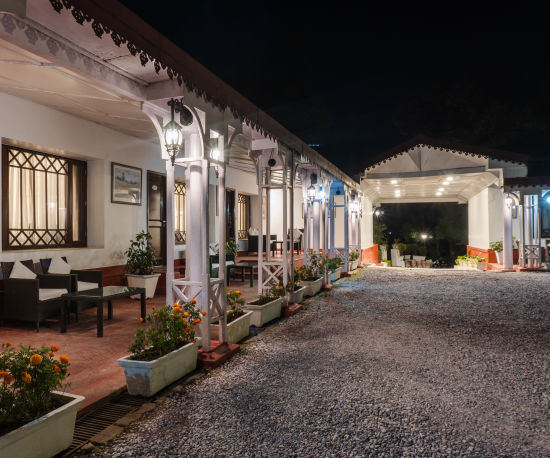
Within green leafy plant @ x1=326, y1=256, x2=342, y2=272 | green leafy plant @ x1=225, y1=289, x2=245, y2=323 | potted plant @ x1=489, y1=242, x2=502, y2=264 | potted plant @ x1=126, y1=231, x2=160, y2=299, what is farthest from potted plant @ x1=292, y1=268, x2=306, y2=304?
potted plant @ x1=489, y1=242, x2=502, y2=264

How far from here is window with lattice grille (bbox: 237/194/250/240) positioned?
1380 centimetres

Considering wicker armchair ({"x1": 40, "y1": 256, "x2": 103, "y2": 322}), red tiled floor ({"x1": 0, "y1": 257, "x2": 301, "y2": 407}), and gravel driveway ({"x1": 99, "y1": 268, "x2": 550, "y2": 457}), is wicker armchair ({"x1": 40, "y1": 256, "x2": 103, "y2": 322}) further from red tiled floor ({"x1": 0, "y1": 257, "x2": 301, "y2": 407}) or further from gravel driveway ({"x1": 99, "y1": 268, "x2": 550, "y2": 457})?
gravel driveway ({"x1": 99, "y1": 268, "x2": 550, "y2": 457})

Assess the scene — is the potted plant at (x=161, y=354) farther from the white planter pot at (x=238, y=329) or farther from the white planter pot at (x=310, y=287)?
the white planter pot at (x=310, y=287)

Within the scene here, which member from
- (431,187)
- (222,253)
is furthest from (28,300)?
(431,187)

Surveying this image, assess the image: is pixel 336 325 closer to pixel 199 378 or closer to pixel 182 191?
pixel 199 378

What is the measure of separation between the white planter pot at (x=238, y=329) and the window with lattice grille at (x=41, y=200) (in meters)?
3.87

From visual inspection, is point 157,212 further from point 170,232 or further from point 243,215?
point 170,232

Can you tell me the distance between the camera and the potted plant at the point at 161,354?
11.2ft

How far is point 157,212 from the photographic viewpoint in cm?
963

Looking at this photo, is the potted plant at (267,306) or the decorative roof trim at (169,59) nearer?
the decorative roof trim at (169,59)

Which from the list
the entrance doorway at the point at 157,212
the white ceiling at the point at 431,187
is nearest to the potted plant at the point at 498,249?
the white ceiling at the point at 431,187

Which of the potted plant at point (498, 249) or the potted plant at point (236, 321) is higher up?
the potted plant at point (498, 249)

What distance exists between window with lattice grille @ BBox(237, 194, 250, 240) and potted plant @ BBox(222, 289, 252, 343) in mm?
8177

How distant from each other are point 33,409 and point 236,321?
2777 mm
